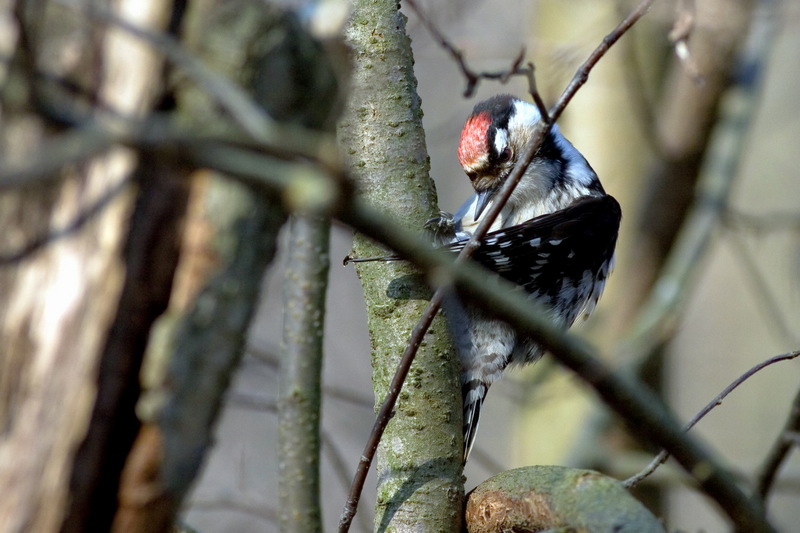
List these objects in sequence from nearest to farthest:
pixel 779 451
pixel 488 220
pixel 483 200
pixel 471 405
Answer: pixel 488 220 < pixel 779 451 < pixel 471 405 < pixel 483 200

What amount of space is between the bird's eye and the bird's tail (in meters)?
1.01

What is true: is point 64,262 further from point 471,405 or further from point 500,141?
point 500,141

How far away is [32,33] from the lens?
4.00ft

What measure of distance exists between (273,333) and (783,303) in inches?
234

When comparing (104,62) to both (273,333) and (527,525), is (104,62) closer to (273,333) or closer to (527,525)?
(527,525)

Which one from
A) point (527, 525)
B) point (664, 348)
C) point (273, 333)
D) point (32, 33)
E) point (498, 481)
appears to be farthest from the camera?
point (273, 333)

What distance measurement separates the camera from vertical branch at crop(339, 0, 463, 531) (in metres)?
2.22

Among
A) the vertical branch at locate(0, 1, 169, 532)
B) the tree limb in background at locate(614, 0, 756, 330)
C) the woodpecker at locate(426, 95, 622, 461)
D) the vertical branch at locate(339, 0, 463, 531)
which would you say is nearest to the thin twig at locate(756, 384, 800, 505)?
the woodpecker at locate(426, 95, 622, 461)

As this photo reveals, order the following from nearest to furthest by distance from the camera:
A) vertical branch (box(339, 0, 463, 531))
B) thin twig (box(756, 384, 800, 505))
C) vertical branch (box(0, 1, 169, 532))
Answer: vertical branch (box(0, 1, 169, 532)) < vertical branch (box(339, 0, 463, 531)) < thin twig (box(756, 384, 800, 505))

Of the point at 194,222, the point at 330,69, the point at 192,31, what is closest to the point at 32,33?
the point at 192,31

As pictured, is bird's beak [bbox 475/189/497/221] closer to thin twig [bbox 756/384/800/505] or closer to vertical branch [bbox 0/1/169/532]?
thin twig [bbox 756/384/800/505]

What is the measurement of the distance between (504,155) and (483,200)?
25 centimetres

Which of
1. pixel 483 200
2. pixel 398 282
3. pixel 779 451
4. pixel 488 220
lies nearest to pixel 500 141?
pixel 483 200

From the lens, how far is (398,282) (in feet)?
7.59
